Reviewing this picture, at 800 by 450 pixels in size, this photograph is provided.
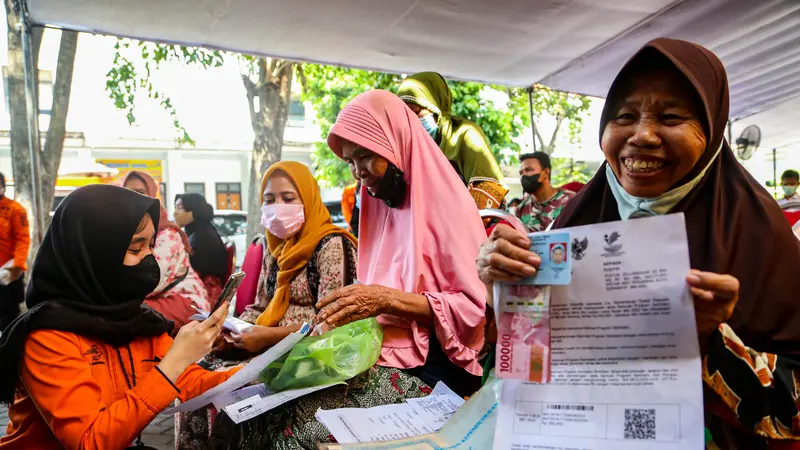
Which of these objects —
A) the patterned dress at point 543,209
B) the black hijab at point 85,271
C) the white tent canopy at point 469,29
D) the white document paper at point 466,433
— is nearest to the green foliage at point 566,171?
the patterned dress at point 543,209

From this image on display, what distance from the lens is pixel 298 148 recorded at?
2367 cm

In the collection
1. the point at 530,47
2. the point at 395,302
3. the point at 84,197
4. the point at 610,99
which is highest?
the point at 530,47

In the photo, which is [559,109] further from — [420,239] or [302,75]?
[420,239]

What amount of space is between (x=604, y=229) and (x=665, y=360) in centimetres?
24

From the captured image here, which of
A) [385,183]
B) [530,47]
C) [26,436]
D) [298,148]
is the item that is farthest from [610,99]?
[298,148]

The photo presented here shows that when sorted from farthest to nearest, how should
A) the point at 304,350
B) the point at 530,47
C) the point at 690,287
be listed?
the point at 530,47
the point at 304,350
the point at 690,287

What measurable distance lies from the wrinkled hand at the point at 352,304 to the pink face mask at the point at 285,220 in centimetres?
125

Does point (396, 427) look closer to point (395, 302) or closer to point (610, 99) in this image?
point (395, 302)

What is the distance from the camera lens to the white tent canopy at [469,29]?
3.87 metres

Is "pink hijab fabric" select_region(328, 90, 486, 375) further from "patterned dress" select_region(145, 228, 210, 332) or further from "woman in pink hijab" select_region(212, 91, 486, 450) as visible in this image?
"patterned dress" select_region(145, 228, 210, 332)

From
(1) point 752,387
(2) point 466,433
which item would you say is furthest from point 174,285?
(1) point 752,387

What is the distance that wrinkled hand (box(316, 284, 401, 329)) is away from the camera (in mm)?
1853

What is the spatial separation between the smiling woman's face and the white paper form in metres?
0.41

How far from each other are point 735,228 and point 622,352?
489mm
